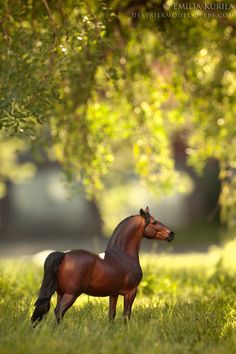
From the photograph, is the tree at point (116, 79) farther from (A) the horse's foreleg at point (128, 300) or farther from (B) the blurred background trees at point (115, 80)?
(A) the horse's foreleg at point (128, 300)

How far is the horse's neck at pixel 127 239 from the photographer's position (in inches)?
267

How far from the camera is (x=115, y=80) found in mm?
9820

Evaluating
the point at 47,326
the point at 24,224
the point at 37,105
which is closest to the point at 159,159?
the point at 37,105

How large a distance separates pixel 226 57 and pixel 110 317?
5.74 meters

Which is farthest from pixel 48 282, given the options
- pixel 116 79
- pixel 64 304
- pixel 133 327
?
pixel 116 79

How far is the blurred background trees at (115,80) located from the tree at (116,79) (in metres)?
0.02

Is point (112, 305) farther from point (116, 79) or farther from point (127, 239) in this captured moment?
point (116, 79)

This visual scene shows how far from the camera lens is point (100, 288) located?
21.2 ft

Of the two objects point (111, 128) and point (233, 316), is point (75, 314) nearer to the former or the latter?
point (233, 316)

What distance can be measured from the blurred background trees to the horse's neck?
207cm

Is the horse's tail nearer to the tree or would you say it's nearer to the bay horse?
the bay horse

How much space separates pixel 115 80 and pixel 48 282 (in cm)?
444

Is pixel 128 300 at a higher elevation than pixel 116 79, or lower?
lower

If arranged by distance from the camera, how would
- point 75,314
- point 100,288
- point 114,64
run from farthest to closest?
point 114,64
point 75,314
point 100,288
